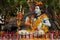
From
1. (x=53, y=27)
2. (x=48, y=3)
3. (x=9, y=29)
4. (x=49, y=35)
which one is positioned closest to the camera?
(x=49, y=35)

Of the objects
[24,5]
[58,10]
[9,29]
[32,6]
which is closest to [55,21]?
[58,10]

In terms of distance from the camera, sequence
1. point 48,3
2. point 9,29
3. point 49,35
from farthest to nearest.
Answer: point 9,29
point 48,3
point 49,35

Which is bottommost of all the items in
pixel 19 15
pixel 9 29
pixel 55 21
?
pixel 9 29

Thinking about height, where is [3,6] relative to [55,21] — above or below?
above

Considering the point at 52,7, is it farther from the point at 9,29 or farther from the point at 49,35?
the point at 9,29

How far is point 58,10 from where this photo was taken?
311 inches

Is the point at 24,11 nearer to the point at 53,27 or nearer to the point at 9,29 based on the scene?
the point at 53,27

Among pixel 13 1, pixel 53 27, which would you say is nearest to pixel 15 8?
pixel 13 1

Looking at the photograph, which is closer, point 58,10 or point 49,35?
point 49,35

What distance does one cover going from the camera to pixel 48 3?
7711 mm

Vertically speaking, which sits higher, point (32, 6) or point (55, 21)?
point (32, 6)

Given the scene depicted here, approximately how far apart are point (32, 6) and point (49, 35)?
0.88m

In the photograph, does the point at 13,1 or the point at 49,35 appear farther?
the point at 13,1

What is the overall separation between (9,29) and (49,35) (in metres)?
4.18
